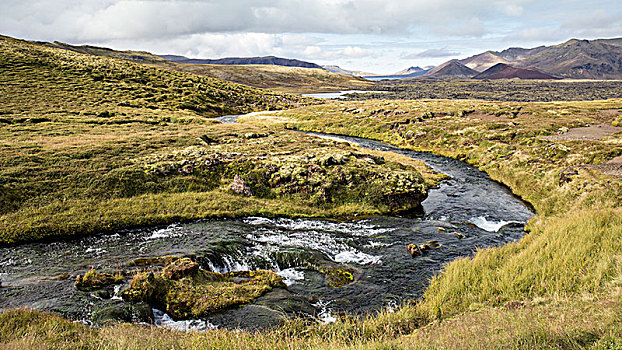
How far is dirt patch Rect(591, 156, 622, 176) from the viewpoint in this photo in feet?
94.4

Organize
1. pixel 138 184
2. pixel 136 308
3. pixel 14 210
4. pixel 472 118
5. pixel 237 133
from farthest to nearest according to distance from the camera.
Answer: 1. pixel 472 118
2. pixel 237 133
3. pixel 138 184
4. pixel 14 210
5. pixel 136 308

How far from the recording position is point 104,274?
14.8 m

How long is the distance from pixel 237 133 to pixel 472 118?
4838 cm

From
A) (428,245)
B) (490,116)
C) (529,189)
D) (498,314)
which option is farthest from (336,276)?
(490,116)

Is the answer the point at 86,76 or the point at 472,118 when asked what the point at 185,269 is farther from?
the point at 86,76

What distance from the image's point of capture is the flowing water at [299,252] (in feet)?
45.4

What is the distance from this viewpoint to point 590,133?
46.8 metres

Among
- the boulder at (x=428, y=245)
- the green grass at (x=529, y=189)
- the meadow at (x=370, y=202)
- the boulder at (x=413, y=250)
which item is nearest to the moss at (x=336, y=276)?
the meadow at (x=370, y=202)

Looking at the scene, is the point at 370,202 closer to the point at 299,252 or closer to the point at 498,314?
the point at 299,252

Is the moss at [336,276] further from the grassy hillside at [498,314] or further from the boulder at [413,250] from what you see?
the boulder at [413,250]

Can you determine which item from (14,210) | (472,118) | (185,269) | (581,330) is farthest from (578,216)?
(472,118)

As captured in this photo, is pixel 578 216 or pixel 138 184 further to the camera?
pixel 138 184

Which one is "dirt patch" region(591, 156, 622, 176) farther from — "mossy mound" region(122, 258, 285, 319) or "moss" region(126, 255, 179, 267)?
"moss" region(126, 255, 179, 267)

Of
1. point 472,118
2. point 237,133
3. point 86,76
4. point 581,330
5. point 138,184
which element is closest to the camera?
point 581,330
